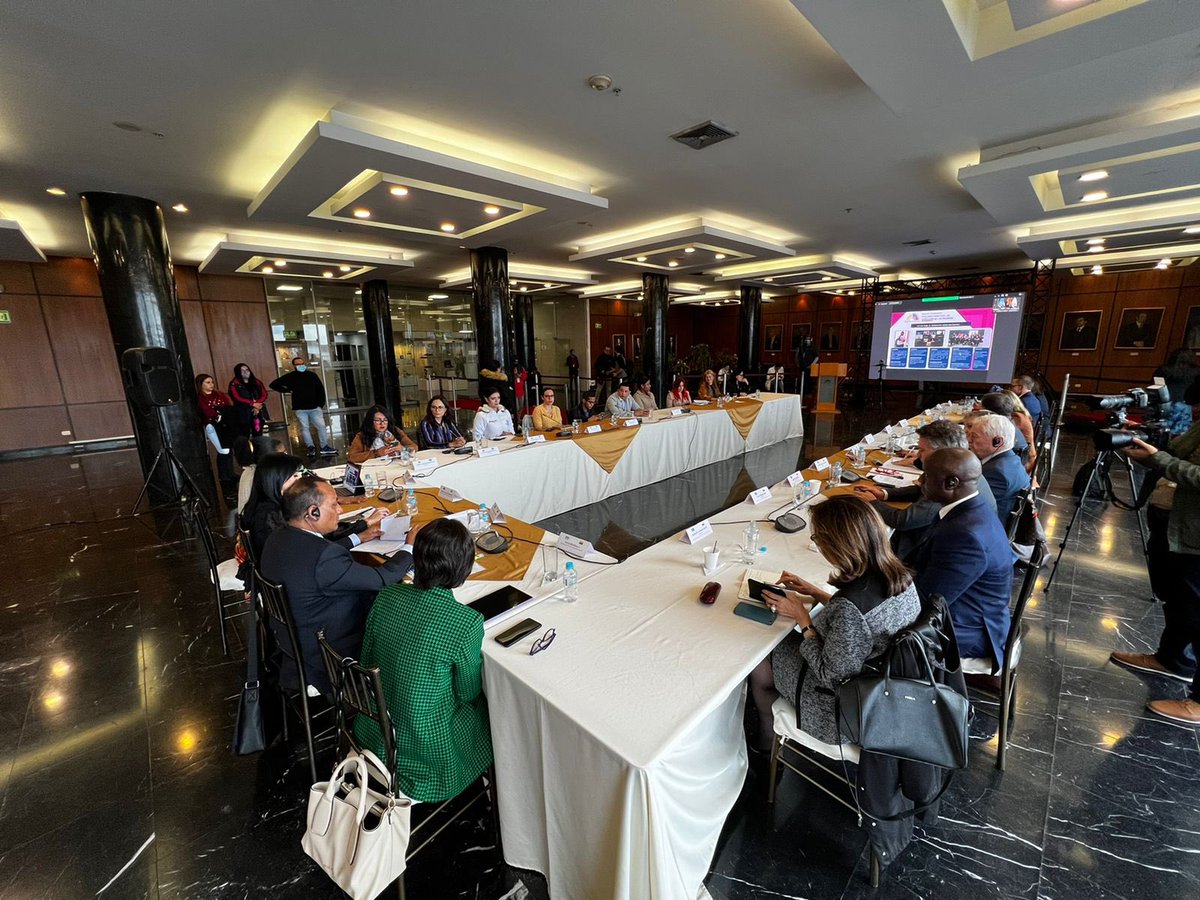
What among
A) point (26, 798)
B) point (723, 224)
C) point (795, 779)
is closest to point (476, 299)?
point (723, 224)

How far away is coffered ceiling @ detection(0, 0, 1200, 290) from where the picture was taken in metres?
2.44

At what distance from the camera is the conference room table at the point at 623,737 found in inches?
45.8

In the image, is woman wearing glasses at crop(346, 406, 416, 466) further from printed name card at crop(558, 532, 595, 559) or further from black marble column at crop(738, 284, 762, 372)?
black marble column at crop(738, 284, 762, 372)

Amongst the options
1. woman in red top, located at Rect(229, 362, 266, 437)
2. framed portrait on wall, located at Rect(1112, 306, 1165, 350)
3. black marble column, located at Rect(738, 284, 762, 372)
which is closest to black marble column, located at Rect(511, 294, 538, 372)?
black marble column, located at Rect(738, 284, 762, 372)

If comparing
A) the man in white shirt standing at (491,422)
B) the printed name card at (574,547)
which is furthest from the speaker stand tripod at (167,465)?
the printed name card at (574,547)

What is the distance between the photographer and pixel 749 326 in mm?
12500

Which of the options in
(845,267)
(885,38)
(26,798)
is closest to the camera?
(26,798)

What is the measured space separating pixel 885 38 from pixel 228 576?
4401mm

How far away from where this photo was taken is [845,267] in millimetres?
9969

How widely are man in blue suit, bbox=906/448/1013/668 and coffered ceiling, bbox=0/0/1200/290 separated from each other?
6.77ft

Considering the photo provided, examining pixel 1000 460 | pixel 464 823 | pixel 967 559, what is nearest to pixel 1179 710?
pixel 1000 460

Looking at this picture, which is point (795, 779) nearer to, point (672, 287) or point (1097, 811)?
point (1097, 811)

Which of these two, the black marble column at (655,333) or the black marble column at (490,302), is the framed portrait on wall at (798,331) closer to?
the black marble column at (655,333)

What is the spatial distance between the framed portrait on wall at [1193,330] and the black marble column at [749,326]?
27.1 feet
